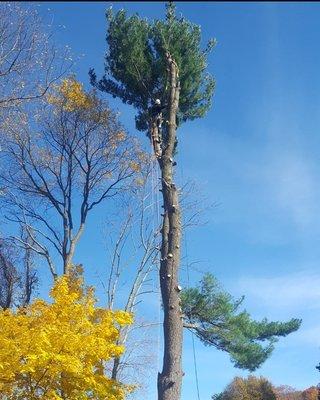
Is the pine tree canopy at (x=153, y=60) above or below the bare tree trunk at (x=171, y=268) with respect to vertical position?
above

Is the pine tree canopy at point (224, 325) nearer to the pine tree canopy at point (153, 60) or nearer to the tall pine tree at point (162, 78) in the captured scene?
the tall pine tree at point (162, 78)

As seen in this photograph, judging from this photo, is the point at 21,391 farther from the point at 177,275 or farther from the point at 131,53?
the point at 131,53

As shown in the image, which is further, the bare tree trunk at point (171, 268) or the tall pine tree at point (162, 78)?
the tall pine tree at point (162, 78)

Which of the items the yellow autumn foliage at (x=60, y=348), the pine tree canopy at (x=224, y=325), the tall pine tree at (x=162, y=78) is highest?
the tall pine tree at (x=162, y=78)

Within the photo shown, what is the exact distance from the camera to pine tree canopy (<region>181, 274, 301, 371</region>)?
13.6 meters

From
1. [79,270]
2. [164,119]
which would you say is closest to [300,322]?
[79,270]

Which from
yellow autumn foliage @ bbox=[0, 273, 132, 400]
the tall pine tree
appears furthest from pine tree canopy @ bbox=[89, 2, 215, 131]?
yellow autumn foliage @ bbox=[0, 273, 132, 400]

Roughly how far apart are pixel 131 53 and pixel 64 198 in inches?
154

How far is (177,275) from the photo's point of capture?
376 inches

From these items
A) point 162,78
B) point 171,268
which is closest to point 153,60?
point 162,78

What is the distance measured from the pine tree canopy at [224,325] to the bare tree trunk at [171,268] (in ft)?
11.1

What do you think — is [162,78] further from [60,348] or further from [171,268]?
[60,348]

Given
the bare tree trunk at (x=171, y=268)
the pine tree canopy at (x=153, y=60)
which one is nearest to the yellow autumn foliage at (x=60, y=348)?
the bare tree trunk at (x=171, y=268)

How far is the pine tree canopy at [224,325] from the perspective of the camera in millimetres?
13570
